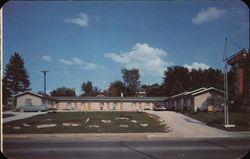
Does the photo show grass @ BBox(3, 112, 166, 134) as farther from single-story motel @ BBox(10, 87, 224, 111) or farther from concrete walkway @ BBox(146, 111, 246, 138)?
single-story motel @ BBox(10, 87, 224, 111)

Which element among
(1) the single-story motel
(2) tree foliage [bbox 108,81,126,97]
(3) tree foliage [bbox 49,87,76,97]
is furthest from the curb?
(3) tree foliage [bbox 49,87,76,97]

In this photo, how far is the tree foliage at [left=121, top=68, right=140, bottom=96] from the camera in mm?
74000

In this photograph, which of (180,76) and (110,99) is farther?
(180,76)

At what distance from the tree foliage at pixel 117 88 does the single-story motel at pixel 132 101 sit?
22695 mm

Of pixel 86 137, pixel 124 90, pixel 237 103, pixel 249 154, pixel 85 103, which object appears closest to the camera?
pixel 249 154

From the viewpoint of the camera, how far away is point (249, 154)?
768 centimetres

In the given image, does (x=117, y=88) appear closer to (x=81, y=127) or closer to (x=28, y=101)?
(x=28, y=101)

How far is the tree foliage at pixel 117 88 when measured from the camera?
228 ft

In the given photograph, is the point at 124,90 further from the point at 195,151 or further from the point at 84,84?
the point at 195,151

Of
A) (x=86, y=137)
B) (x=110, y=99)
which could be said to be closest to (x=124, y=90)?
(x=110, y=99)

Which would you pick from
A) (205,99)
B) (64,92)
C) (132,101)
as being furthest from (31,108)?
(64,92)

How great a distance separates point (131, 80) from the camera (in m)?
74.4

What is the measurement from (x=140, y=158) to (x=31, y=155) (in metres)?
4.09

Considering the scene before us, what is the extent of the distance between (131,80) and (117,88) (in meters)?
6.24
